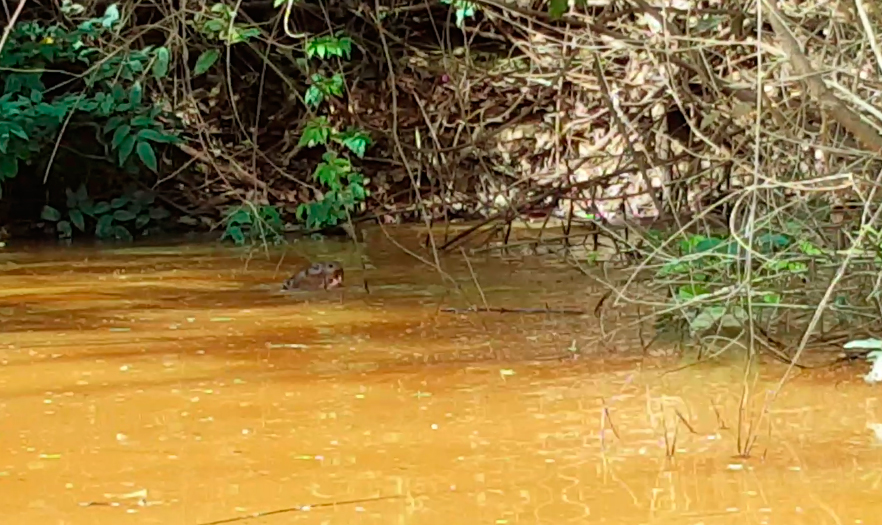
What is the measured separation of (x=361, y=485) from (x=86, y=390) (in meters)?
0.71

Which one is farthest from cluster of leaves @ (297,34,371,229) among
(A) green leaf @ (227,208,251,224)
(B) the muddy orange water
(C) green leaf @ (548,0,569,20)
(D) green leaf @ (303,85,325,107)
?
(C) green leaf @ (548,0,569,20)

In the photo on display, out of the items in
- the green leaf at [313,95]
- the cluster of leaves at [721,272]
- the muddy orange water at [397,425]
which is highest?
the green leaf at [313,95]

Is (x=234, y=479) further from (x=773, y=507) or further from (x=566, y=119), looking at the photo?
(x=566, y=119)

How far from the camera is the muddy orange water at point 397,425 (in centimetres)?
135

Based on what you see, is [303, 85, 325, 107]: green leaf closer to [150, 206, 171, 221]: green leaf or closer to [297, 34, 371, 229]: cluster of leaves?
[297, 34, 371, 229]: cluster of leaves

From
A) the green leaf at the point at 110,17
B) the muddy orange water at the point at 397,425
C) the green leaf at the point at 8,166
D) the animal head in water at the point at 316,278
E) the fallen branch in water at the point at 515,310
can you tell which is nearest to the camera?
the muddy orange water at the point at 397,425

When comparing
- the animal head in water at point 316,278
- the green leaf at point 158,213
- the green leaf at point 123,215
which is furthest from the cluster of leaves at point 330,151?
the animal head in water at point 316,278

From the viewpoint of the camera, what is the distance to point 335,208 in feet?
17.9

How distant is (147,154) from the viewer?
5.35 m

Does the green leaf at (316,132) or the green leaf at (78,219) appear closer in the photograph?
the green leaf at (78,219)

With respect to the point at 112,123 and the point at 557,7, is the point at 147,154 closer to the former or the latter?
the point at 112,123

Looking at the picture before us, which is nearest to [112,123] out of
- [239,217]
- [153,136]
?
[153,136]

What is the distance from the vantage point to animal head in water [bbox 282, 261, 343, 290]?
127 inches

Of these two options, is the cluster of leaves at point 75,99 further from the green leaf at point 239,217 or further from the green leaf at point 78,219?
the green leaf at point 239,217
